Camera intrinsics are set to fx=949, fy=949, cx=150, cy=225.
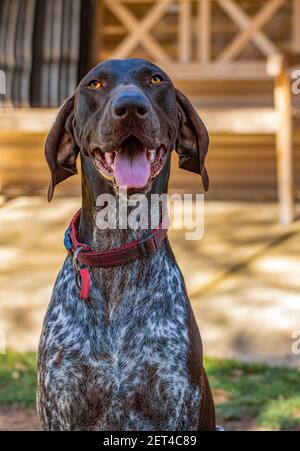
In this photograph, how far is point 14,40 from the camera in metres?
9.65

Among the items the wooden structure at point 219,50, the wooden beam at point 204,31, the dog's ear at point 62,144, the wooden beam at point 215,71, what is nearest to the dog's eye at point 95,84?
the dog's ear at point 62,144

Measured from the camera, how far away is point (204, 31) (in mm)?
9820

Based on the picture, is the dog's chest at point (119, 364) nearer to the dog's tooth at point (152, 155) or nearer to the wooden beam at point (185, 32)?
the dog's tooth at point (152, 155)

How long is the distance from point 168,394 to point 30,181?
733 cm

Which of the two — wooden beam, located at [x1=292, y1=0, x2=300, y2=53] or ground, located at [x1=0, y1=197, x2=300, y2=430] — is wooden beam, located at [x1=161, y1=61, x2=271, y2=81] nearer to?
wooden beam, located at [x1=292, y1=0, x2=300, y2=53]

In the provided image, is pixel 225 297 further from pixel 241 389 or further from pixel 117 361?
pixel 117 361

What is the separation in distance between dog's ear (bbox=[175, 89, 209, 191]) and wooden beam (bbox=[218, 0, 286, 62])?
239 inches

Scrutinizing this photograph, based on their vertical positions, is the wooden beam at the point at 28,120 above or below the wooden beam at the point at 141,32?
below

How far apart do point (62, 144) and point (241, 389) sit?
249 cm

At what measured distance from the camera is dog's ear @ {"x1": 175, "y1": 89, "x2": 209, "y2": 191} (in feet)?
12.2

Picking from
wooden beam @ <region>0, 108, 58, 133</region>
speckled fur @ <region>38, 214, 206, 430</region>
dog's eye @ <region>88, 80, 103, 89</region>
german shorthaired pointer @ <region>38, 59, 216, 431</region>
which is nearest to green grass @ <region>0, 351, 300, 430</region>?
german shorthaired pointer @ <region>38, 59, 216, 431</region>

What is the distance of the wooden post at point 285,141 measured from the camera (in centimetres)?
811

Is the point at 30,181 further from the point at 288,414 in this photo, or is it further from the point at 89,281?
the point at 89,281
